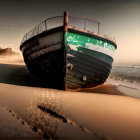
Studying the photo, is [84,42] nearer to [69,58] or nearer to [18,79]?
[69,58]

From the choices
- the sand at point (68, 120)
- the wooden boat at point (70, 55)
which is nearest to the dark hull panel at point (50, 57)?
the wooden boat at point (70, 55)

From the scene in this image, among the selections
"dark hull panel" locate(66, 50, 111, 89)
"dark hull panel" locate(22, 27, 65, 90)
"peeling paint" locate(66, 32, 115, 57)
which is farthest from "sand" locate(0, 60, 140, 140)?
"peeling paint" locate(66, 32, 115, 57)

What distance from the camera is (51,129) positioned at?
97.4 inches

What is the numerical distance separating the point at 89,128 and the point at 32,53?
5130mm

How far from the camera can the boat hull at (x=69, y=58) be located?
5.19m

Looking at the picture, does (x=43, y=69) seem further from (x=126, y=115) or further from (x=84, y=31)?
(x=126, y=115)

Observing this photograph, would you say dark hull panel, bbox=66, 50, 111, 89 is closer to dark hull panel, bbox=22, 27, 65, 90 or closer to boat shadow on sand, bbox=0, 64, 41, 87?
dark hull panel, bbox=22, 27, 65, 90

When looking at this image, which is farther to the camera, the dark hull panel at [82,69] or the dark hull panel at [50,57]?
the dark hull panel at [82,69]

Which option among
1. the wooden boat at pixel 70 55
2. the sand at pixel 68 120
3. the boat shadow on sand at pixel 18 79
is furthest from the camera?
the boat shadow on sand at pixel 18 79

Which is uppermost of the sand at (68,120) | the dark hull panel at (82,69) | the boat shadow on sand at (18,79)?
the dark hull panel at (82,69)

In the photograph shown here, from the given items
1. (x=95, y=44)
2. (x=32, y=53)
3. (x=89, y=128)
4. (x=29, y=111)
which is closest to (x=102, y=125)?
(x=89, y=128)

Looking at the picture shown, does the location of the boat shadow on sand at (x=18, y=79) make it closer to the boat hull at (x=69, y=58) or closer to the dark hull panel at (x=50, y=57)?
the dark hull panel at (x=50, y=57)

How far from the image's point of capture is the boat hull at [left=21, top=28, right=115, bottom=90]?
5188 mm

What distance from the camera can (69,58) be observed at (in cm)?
528
